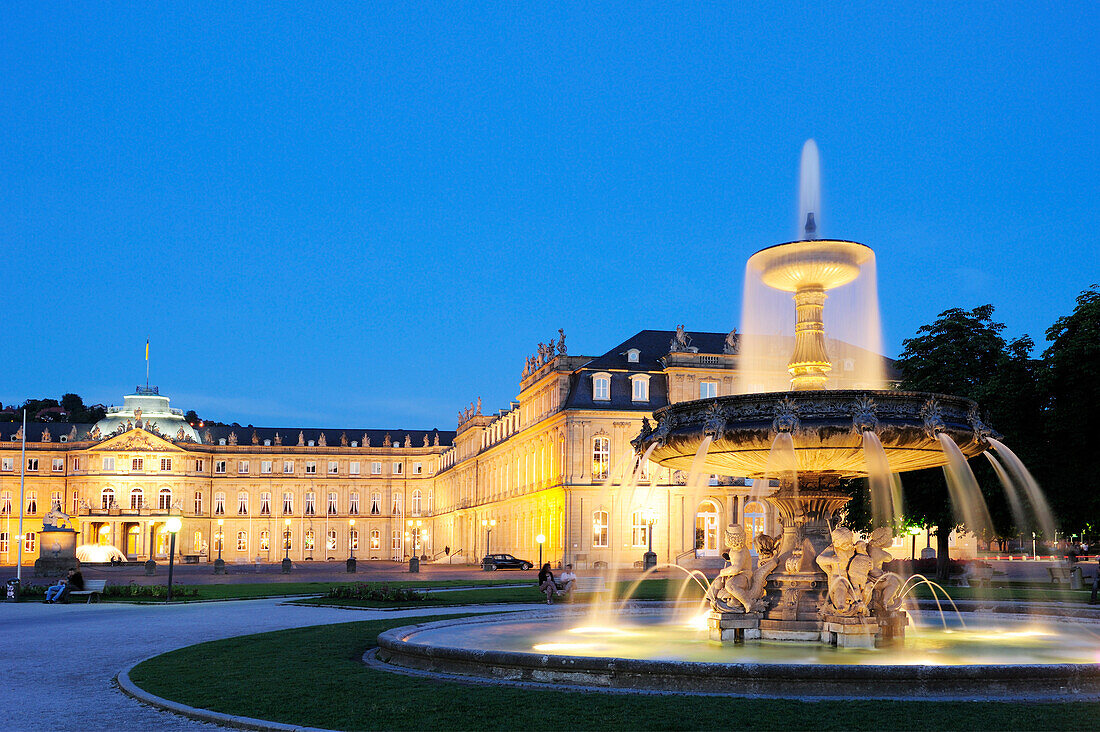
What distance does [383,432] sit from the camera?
14712 cm

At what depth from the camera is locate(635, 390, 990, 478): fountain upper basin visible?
46.2ft

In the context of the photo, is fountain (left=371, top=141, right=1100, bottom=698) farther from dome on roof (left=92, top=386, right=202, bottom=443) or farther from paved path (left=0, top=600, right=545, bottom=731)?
dome on roof (left=92, top=386, right=202, bottom=443)

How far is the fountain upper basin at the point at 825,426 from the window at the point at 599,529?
54374 mm

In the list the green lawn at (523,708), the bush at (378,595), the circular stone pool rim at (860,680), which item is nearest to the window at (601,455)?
the bush at (378,595)

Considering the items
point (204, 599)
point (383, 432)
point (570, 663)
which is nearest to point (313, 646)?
point (570, 663)

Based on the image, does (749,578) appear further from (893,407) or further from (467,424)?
(467,424)

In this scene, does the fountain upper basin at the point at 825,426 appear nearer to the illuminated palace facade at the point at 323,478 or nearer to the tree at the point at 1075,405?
the tree at the point at 1075,405

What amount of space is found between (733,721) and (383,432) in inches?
5514

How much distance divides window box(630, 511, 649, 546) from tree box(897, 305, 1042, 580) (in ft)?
85.2

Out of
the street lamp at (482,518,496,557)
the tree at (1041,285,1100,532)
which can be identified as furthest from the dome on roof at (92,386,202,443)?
the tree at (1041,285,1100,532)

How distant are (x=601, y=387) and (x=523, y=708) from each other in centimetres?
6128

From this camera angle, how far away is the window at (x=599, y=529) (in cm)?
6962

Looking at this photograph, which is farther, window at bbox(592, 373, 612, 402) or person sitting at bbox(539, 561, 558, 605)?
window at bbox(592, 373, 612, 402)

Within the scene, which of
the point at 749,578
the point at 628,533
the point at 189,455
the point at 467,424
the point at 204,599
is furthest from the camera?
the point at 189,455
